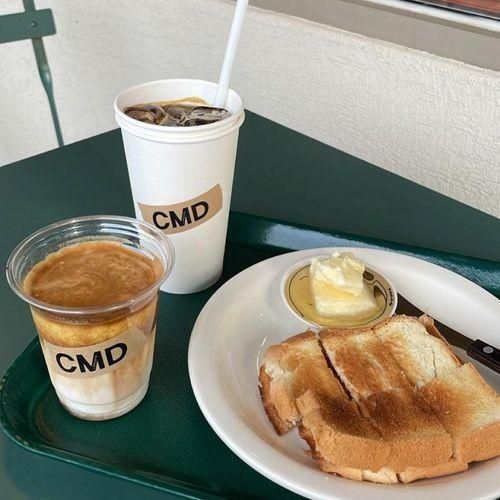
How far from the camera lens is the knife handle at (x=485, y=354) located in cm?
81

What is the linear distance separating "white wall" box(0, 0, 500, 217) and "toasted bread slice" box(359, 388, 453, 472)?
0.83 meters

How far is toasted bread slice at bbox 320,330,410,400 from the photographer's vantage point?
76 cm

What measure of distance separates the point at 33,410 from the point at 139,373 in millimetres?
145

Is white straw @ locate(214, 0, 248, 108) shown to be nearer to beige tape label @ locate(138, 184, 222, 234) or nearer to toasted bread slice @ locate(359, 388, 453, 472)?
beige tape label @ locate(138, 184, 222, 234)

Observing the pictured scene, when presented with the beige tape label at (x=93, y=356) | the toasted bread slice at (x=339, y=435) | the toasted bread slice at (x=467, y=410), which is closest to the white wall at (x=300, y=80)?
the toasted bread slice at (x=467, y=410)

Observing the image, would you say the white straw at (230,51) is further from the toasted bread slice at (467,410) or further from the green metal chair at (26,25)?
the green metal chair at (26,25)

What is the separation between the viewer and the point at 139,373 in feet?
2.52

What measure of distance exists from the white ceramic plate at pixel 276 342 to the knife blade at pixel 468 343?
0.02 meters

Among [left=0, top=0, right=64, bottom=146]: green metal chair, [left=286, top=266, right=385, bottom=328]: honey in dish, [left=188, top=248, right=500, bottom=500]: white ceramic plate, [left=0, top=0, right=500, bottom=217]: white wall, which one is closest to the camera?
[left=188, top=248, right=500, bottom=500]: white ceramic plate

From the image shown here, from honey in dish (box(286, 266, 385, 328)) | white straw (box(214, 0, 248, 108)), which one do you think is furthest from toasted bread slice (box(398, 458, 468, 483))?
white straw (box(214, 0, 248, 108))

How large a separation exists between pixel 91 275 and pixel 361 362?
1.22 ft

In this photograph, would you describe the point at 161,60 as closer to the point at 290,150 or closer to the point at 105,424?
the point at 290,150

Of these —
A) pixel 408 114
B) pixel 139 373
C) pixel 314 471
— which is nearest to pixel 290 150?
pixel 408 114

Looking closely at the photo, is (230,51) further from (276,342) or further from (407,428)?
(407,428)
